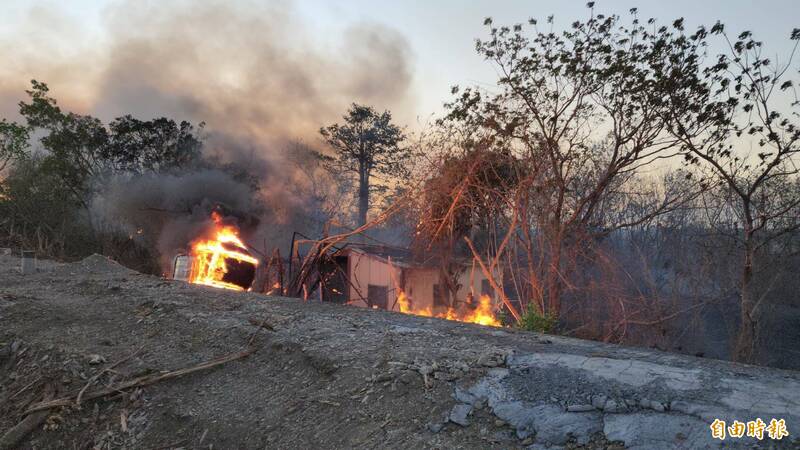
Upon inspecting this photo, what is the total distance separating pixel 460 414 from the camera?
13.1ft

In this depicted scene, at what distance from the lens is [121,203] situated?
894 inches

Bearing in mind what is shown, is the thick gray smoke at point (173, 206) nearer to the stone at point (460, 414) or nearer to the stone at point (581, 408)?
the stone at point (460, 414)

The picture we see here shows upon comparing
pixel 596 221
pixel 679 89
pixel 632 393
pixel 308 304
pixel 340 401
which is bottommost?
pixel 340 401

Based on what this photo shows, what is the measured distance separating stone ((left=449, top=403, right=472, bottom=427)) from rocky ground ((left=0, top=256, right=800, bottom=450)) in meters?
0.01

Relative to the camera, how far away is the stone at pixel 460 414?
3920mm

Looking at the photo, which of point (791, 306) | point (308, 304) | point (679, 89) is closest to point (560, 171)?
point (679, 89)

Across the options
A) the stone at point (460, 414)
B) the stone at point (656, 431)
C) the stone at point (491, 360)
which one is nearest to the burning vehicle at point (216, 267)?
the stone at point (491, 360)

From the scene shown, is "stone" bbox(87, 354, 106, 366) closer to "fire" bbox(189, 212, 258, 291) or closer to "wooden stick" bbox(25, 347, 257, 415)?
"wooden stick" bbox(25, 347, 257, 415)

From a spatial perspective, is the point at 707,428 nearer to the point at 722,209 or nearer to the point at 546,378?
the point at 546,378

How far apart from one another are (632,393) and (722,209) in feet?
Result: 31.9

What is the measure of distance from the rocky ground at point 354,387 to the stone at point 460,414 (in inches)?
0.5

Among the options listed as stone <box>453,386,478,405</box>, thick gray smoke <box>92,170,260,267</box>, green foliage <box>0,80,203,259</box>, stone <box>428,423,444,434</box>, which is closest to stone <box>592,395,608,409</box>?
stone <box>453,386,478,405</box>

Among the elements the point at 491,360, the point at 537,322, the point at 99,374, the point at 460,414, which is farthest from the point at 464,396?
the point at 537,322

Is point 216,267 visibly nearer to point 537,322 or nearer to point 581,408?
point 537,322
